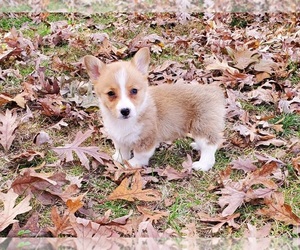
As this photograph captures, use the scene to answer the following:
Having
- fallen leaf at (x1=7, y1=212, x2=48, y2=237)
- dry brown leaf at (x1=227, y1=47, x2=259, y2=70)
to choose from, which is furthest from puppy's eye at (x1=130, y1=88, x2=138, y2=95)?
dry brown leaf at (x1=227, y1=47, x2=259, y2=70)

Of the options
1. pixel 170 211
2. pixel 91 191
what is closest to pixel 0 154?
pixel 91 191

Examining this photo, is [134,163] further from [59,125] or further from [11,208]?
[11,208]

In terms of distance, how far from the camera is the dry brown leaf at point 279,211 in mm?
2668

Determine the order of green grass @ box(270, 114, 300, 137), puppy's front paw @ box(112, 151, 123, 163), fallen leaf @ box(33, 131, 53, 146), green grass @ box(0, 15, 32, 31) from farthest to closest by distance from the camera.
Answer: green grass @ box(0, 15, 32, 31) → green grass @ box(270, 114, 300, 137) → fallen leaf @ box(33, 131, 53, 146) → puppy's front paw @ box(112, 151, 123, 163)

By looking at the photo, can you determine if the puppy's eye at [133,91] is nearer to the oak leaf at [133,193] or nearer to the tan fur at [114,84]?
the tan fur at [114,84]

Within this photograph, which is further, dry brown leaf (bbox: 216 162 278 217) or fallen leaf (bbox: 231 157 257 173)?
fallen leaf (bbox: 231 157 257 173)

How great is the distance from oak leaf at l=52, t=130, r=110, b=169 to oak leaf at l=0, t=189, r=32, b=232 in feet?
2.11

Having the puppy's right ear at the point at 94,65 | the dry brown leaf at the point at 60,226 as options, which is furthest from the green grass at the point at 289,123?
the dry brown leaf at the point at 60,226

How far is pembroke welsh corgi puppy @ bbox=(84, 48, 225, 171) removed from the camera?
330 cm

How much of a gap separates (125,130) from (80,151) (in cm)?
37

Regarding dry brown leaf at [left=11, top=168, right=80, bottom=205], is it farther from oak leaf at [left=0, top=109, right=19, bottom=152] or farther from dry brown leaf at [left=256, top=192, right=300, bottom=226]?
dry brown leaf at [left=256, top=192, right=300, bottom=226]

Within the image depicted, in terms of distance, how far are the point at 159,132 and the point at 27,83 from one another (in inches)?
65.5

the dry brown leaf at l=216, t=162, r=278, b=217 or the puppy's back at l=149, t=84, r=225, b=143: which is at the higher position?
the puppy's back at l=149, t=84, r=225, b=143

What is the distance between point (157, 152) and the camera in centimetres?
375
